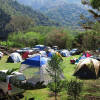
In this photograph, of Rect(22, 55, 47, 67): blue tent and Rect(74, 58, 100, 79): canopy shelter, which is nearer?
Rect(22, 55, 47, 67): blue tent

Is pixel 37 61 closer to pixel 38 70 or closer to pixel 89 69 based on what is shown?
pixel 38 70

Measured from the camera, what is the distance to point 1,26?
399 ft

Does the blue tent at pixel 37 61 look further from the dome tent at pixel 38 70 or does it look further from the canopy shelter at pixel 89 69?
the canopy shelter at pixel 89 69

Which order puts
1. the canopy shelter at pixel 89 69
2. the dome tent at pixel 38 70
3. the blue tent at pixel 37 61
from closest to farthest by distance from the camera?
the dome tent at pixel 38 70 → the blue tent at pixel 37 61 → the canopy shelter at pixel 89 69

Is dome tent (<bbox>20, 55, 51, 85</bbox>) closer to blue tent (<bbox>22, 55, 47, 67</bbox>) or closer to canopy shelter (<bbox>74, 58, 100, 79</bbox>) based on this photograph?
blue tent (<bbox>22, 55, 47, 67</bbox>)

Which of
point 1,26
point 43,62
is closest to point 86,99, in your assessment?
point 43,62

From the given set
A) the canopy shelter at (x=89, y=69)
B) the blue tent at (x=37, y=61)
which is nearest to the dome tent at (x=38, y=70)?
the blue tent at (x=37, y=61)

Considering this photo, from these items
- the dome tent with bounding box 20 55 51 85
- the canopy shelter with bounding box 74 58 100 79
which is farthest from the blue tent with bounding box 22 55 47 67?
the canopy shelter with bounding box 74 58 100 79

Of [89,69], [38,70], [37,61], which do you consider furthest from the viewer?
[89,69]

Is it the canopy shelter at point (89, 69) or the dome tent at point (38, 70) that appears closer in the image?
the dome tent at point (38, 70)

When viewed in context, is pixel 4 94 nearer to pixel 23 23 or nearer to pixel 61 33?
pixel 61 33

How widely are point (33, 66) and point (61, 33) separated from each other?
4659 cm

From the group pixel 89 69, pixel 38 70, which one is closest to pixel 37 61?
pixel 38 70

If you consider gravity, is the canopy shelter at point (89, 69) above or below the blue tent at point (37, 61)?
below
